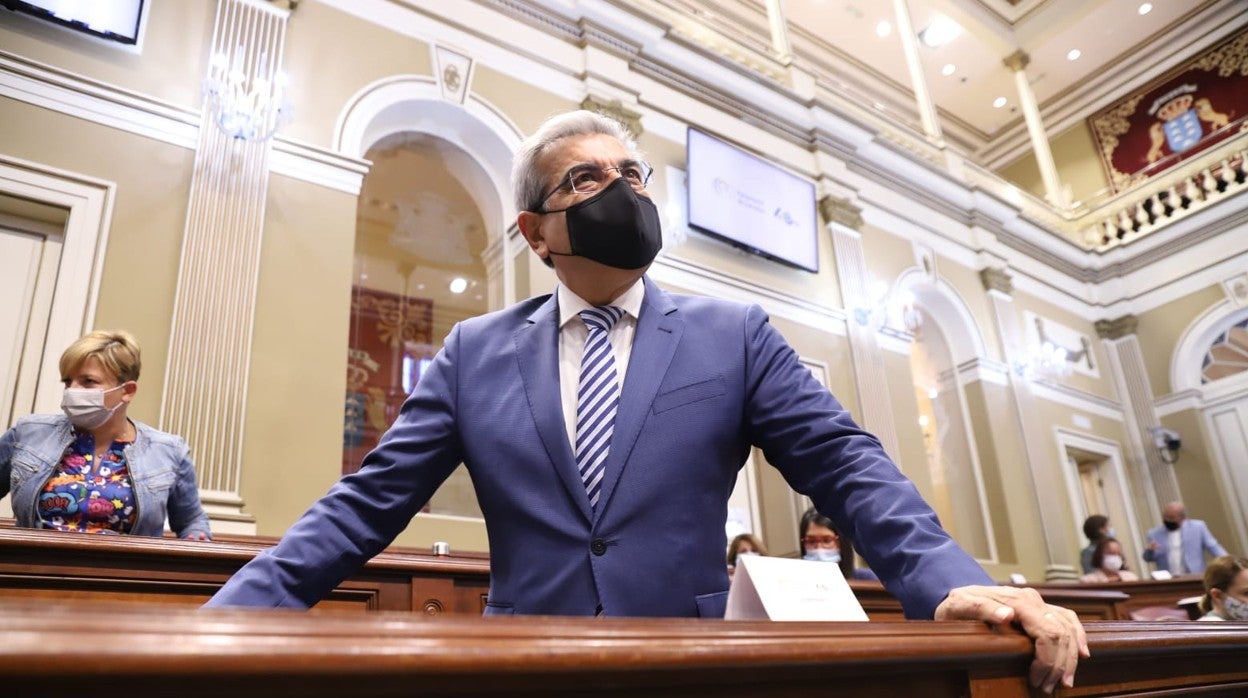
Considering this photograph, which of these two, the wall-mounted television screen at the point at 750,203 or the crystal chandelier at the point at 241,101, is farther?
the wall-mounted television screen at the point at 750,203

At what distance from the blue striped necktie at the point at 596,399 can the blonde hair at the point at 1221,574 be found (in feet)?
12.2

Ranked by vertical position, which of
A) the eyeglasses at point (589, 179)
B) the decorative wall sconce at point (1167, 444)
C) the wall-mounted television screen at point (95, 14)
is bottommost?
the eyeglasses at point (589, 179)

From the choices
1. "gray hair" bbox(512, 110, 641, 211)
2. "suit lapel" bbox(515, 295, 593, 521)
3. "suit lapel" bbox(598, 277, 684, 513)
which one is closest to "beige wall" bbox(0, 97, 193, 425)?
"gray hair" bbox(512, 110, 641, 211)

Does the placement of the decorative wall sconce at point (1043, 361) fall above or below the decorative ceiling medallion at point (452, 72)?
below

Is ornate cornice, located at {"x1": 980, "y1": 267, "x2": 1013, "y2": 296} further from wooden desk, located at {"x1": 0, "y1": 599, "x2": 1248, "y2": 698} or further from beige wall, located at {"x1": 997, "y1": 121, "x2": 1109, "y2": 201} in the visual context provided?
wooden desk, located at {"x1": 0, "y1": 599, "x2": 1248, "y2": 698}

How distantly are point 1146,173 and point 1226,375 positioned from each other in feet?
9.45

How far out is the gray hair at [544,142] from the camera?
1.50m

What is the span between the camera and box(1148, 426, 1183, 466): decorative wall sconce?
9555 millimetres

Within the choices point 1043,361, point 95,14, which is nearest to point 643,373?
point 95,14

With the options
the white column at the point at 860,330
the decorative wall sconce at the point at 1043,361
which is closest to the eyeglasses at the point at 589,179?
the white column at the point at 860,330

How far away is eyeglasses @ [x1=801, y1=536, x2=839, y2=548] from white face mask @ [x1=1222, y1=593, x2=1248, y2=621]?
5.47ft

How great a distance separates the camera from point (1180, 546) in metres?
7.05

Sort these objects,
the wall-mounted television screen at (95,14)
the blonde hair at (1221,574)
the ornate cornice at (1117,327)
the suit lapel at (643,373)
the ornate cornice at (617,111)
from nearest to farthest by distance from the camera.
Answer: the suit lapel at (643,373), the blonde hair at (1221,574), the wall-mounted television screen at (95,14), the ornate cornice at (617,111), the ornate cornice at (1117,327)

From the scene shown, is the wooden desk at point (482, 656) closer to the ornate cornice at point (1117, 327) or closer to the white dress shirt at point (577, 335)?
the white dress shirt at point (577, 335)
